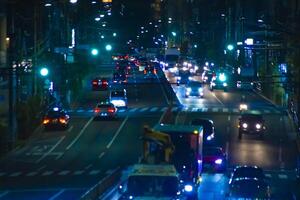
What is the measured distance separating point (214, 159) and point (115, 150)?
1327 cm

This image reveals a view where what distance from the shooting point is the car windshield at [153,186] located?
1057 inches

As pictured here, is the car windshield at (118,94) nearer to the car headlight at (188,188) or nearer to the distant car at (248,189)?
the car headlight at (188,188)

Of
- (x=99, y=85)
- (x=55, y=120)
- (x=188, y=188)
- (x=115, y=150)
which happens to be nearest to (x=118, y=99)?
(x=55, y=120)

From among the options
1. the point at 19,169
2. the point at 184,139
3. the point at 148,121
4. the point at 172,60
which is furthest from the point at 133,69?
the point at 184,139

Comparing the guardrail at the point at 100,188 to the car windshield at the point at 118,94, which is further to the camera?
the car windshield at the point at 118,94

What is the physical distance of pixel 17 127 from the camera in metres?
58.9

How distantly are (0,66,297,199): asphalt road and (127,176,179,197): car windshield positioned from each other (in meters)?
7.86

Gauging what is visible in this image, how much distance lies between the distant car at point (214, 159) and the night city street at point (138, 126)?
0.19ft

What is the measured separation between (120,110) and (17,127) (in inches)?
791

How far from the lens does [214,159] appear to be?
42.2 m

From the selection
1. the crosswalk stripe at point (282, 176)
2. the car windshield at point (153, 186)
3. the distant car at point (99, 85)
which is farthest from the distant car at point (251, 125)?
the distant car at point (99, 85)

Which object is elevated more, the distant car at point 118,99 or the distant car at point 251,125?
the distant car at point 118,99

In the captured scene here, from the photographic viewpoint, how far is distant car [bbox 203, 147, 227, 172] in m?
41.9

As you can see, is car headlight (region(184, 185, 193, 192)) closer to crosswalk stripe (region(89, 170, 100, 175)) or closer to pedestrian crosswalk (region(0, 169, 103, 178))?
pedestrian crosswalk (region(0, 169, 103, 178))
